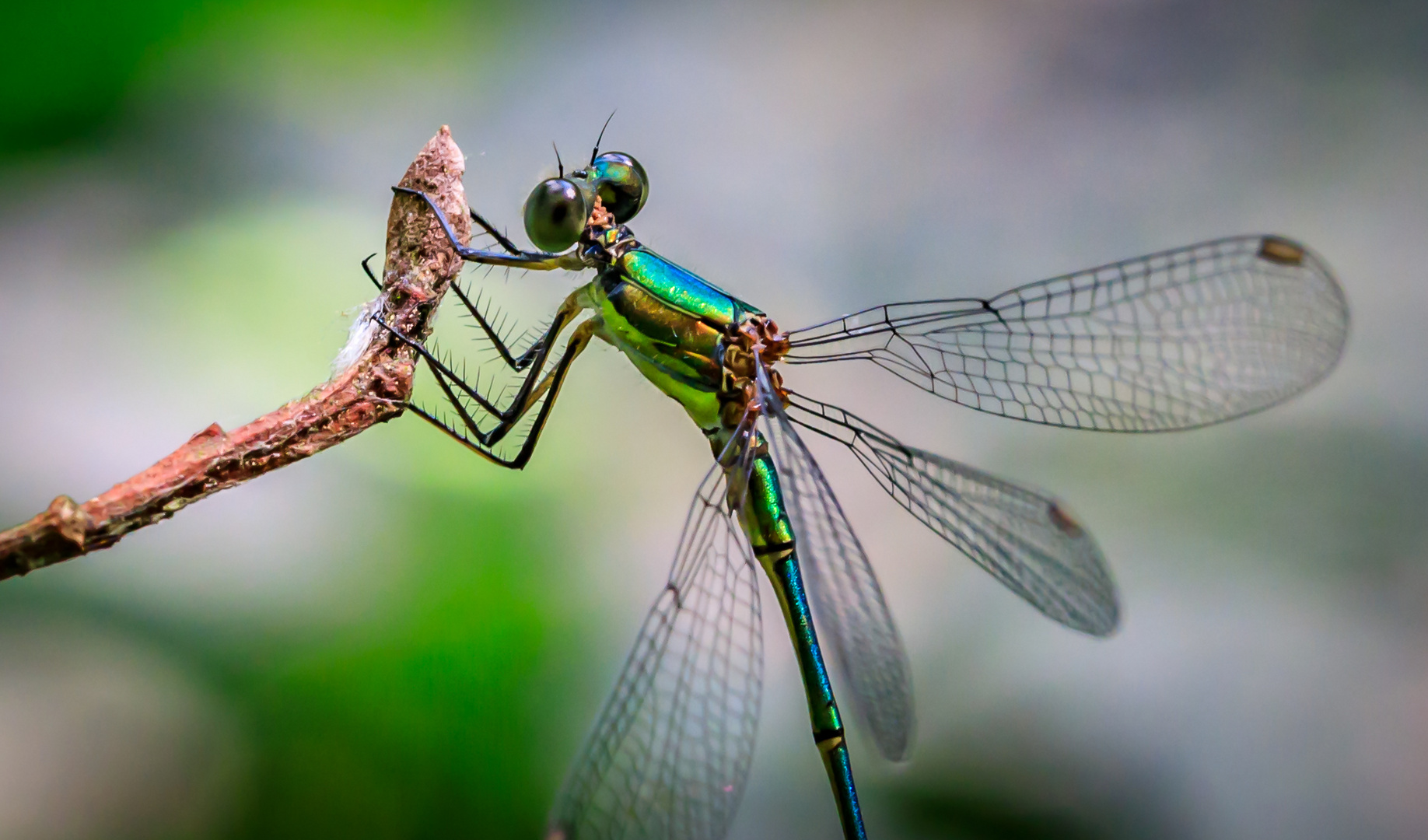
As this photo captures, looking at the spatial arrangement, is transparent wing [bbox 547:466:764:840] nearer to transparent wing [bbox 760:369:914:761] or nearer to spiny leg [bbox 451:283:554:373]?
transparent wing [bbox 760:369:914:761]

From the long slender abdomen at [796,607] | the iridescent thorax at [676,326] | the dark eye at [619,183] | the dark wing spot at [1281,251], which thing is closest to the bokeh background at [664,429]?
the dark eye at [619,183]

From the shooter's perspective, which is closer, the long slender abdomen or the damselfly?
the damselfly

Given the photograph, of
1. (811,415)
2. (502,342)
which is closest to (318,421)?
(502,342)

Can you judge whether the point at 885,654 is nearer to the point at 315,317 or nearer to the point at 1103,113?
the point at 315,317

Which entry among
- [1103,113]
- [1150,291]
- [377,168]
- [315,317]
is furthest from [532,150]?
[1103,113]

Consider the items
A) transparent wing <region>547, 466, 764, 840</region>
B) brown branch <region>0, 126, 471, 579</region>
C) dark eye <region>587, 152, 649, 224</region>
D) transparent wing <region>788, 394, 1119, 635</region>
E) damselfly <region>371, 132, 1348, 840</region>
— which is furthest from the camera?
transparent wing <region>788, 394, 1119, 635</region>

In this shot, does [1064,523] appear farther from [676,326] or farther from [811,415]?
[676,326]

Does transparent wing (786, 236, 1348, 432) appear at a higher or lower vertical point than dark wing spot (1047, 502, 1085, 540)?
higher

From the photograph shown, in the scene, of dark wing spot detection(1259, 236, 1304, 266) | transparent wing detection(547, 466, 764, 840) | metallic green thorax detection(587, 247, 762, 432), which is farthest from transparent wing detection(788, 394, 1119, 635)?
dark wing spot detection(1259, 236, 1304, 266)
